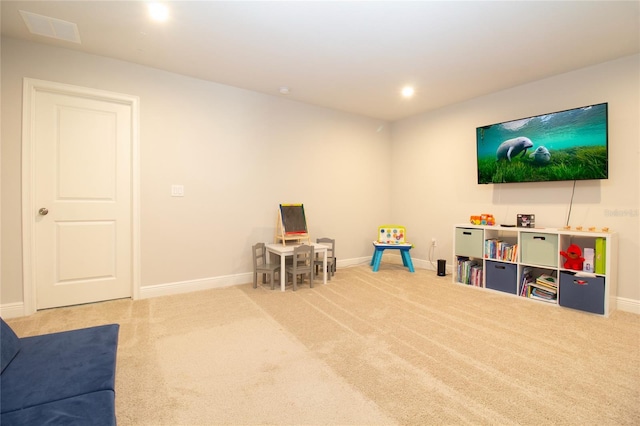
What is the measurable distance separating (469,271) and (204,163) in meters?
3.40

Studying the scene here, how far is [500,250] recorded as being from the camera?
3.42 meters

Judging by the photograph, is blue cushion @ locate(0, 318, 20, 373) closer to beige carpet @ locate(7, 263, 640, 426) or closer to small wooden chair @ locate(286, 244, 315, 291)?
beige carpet @ locate(7, 263, 640, 426)

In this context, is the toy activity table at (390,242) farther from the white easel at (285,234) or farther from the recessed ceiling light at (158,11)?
the recessed ceiling light at (158,11)

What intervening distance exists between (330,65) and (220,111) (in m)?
1.40

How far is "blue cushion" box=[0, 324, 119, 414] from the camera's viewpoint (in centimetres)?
104

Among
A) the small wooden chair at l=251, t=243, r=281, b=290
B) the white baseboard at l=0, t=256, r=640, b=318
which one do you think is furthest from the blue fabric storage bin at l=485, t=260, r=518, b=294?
the small wooden chair at l=251, t=243, r=281, b=290

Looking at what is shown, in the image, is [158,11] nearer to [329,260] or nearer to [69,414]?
[69,414]

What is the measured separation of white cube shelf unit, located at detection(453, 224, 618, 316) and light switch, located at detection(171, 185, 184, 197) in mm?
3305

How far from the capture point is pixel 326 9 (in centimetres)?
221

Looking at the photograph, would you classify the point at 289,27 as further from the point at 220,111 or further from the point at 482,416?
the point at 482,416

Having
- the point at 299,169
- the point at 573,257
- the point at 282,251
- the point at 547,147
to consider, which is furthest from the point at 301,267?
the point at 547,147

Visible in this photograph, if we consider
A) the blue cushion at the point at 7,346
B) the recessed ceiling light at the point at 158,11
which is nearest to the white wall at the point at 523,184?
the recessed ceiling light at the point at 158,11

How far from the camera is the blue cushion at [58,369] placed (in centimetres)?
104

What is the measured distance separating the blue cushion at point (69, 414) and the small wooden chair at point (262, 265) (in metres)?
2.44
